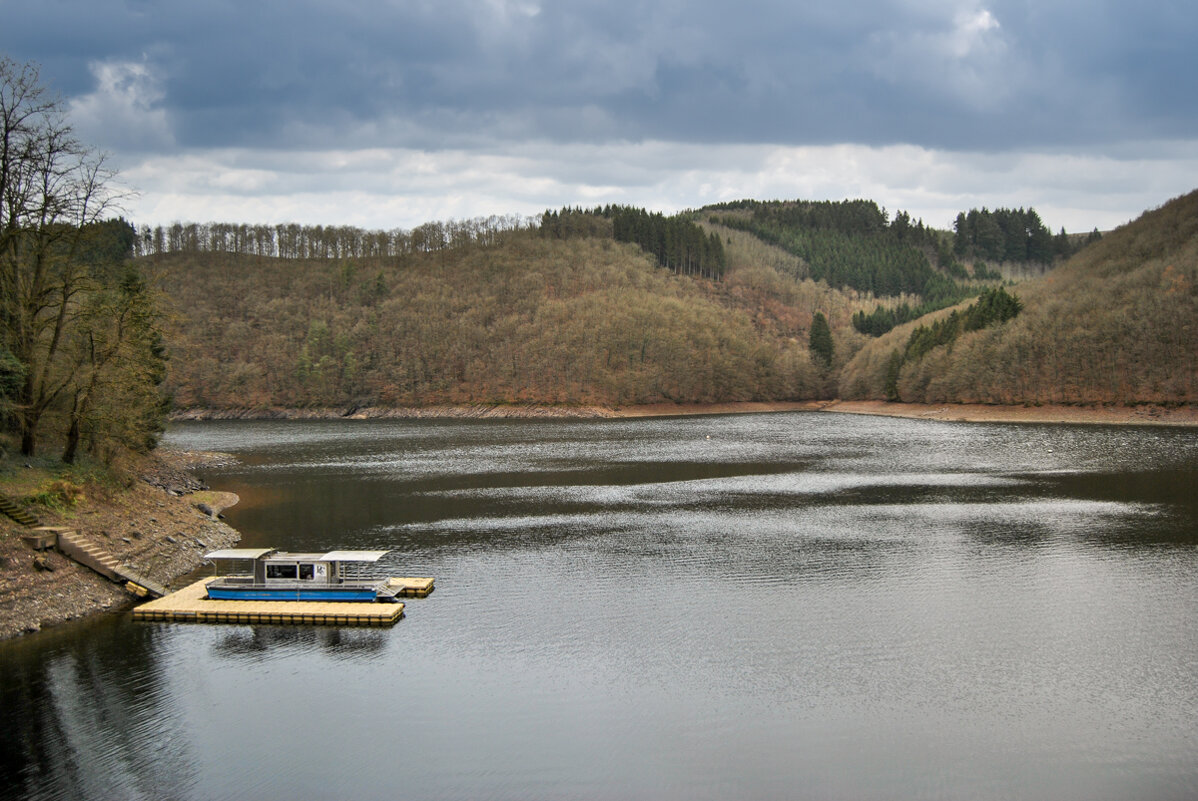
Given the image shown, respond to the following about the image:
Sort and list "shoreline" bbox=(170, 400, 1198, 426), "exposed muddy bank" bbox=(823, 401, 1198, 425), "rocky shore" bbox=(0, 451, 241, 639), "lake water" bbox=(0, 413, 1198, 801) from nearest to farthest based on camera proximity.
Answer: "lake water" bbox=(0, 413, 1198, 801)
"rocky shore" bbox=(0, 451, 241, 639)
"exposed muddy bank" bbox=(823, 401, 1198, 425)
"shoreline" bbox=(170, 400, 1198, 426)

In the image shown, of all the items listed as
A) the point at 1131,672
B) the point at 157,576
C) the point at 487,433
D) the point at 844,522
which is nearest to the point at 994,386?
the point at 487,433

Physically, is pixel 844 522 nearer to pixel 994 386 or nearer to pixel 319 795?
pixel 319 795

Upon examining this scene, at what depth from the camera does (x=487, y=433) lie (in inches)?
4651

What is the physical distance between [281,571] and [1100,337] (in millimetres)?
120951

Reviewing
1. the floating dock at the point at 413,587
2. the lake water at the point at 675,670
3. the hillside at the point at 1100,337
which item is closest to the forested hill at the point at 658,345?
the hillside at the point at 1100,337

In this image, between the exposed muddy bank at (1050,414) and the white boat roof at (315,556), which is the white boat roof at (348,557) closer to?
the white boat roof at (315,556)

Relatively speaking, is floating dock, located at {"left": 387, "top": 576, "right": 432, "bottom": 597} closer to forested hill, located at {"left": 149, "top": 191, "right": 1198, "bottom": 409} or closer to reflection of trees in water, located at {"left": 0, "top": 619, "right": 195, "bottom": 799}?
reflection of trees in water, located at {"left": 0, "top": 619, "right": 195, "bottom": 799}

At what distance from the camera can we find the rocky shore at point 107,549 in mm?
27712

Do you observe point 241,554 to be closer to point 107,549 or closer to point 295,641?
point 107,549

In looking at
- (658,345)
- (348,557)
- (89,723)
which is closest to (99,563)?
(348,557)

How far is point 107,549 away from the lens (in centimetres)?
3328

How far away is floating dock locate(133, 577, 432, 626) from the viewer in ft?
95.6

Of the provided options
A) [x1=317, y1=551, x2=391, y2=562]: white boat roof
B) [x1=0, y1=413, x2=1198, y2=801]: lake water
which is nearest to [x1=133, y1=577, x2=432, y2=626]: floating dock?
[x1=0, y1=413, x2=1198, y2=801]: lake water

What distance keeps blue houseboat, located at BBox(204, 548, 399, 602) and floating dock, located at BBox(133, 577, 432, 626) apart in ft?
1.43
